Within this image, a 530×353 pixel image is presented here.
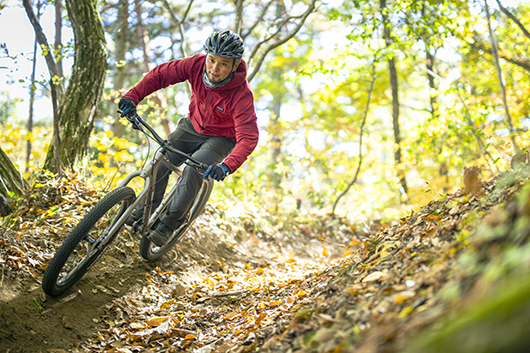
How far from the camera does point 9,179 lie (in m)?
4.92

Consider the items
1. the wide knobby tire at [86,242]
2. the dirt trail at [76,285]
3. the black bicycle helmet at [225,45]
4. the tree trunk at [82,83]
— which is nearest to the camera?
the dirt trail at [76,285]

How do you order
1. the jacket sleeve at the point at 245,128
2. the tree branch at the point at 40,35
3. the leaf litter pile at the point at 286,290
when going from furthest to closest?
the tree branch at the point at 40,35 < the jacket sleeve at the point at 245,128 < the leaf litter pile at the point at 286,290

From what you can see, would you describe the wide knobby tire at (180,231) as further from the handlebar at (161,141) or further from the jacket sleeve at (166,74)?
the jacket sleeve at (166,74)

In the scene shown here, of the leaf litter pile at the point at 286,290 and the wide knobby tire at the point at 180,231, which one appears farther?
the wide knobby tire at the point at 180,231

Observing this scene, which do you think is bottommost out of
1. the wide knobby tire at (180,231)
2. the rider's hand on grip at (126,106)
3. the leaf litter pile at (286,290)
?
the leaf litter pile at (286,290)

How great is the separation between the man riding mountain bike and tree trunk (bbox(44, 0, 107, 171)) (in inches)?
84.1

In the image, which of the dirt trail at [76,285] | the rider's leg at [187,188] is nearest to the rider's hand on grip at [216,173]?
the rider's leg at [187,188]

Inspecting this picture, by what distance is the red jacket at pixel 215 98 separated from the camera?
3813 millimetres

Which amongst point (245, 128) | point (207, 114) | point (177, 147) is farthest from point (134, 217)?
point (245, 128)

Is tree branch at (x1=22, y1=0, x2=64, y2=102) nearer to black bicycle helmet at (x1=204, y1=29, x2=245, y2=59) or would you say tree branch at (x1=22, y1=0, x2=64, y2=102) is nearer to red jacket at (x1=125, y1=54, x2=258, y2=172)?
red jacket at (x1=125, y1=54, x2=258, y2=172)

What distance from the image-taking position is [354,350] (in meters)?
1.49

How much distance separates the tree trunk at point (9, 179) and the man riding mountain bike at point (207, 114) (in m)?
2.23

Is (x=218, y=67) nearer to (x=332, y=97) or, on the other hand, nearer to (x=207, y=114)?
(x=207, y=114)

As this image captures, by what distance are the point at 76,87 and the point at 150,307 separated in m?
3.62
